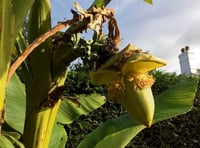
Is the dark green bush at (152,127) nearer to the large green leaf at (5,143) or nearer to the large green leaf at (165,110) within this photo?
the large green leaf at (165,110)

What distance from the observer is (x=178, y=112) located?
1241 millimetres

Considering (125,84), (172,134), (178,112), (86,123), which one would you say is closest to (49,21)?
(125,84)

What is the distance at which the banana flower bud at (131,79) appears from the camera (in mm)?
687

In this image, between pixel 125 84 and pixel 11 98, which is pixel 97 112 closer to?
pixel 11 98

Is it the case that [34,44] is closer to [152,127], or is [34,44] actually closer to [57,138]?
[57,138]

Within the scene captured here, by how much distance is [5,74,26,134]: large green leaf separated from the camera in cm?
123

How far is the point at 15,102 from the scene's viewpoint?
1.28 metres

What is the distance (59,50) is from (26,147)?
17 cm

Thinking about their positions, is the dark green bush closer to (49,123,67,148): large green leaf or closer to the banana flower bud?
(49,123,67,148): large green leaf

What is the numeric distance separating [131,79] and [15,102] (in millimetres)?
648

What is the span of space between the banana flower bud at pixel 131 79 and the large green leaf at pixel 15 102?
21.7 inches

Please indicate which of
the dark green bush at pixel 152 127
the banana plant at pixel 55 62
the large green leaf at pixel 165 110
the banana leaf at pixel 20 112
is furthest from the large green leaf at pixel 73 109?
the dark green bush at pixel 152 127

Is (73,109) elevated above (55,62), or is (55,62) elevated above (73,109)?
(55,62)

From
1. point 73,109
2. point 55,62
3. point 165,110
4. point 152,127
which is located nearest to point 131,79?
point 55,62
